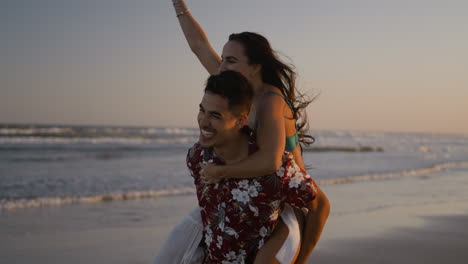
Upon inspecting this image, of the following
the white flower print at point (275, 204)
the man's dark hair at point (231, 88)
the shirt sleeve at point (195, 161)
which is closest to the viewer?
the man's dark hair at point (231, 88)

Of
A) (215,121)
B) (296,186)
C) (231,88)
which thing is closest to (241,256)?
(296,186)

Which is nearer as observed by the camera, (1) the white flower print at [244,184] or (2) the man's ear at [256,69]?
(1) the white flower print at [244,184]

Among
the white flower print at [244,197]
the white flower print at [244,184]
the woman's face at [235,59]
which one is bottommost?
the white flower print at [244,197]

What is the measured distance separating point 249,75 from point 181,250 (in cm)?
104

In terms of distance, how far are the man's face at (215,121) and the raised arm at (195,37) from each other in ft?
2.86

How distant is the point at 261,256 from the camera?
2.48 meters

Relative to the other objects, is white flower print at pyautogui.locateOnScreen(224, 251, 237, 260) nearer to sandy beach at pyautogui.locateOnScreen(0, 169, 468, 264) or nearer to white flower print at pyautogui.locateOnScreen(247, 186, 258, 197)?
white flower print at pyautogui.locateOnScreen(247, 186, 258, 197)

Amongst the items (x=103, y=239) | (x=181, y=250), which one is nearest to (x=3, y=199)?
(x=103, y=239)

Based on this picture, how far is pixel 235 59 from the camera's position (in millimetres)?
2818

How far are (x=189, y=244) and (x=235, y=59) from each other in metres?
1.03

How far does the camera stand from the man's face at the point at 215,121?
2.38 meters

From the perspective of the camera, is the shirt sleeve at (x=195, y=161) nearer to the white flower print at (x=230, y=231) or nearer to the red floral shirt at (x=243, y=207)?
the red floral shirt at (x=243, y=207)

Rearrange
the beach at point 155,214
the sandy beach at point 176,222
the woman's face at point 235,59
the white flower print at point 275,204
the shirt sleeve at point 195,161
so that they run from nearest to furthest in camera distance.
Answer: the white flower print at point 275,204
the shirt sleeve at point 195,161
the woman's face at point 235,59
the sandy beach at point 176,222
the beach at point 155,214

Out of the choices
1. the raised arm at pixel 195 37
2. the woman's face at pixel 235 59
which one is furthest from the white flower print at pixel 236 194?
the raised arm at pixel 195 37
